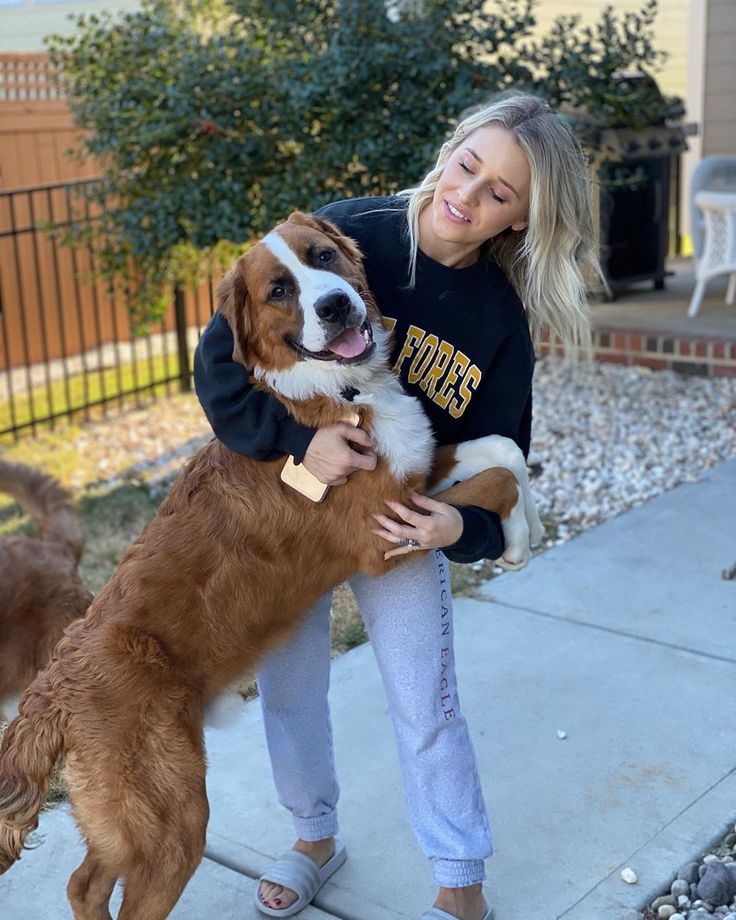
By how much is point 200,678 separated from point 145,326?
602 centimetres

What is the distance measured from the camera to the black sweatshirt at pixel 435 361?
110 inches

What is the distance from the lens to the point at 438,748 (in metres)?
2.79

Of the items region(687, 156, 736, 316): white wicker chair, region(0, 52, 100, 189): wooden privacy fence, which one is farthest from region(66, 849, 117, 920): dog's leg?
region(0, 52, 100, 189): wooden privacy fence

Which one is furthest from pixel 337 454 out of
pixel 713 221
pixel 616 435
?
pixel 713 221

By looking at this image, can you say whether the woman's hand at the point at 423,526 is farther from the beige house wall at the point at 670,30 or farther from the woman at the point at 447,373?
the beige house wall at the point at 670,30

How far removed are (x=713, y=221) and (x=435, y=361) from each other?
6.72 meters

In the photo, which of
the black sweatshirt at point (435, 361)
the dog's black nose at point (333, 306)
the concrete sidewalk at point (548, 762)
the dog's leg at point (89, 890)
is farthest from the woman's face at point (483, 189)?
the dog's leg at point (89, 890)

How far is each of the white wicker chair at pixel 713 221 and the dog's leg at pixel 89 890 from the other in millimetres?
7331

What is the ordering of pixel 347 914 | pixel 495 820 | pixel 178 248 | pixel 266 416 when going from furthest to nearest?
pixel 178 248 < pixel 495 820 < pixel 347 914 < pixel 266 416

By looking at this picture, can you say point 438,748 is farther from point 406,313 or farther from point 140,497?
point 140,497

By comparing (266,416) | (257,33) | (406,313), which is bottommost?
(266,416)

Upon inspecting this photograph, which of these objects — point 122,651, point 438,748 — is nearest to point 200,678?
point 122,651

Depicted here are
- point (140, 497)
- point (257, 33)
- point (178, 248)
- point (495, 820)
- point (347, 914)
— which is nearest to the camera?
point (347, 914)

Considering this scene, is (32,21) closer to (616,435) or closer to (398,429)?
(616,435)
